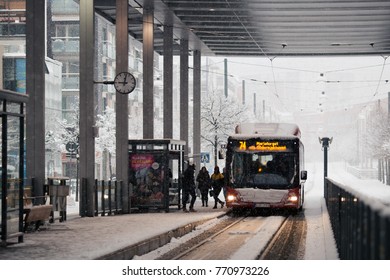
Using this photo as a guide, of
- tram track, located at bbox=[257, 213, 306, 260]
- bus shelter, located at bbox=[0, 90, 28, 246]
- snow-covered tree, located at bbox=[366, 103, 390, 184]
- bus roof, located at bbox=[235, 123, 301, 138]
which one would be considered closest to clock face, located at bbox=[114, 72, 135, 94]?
bus roof, located at bbox=[235, 123, 301, 138]

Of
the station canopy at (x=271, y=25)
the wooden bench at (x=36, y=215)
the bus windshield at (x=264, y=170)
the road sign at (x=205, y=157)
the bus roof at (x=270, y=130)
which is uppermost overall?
the station canopy at (x=271, y=25)

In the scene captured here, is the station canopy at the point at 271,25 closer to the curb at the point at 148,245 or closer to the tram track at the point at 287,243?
the tram track at the point at 287,243

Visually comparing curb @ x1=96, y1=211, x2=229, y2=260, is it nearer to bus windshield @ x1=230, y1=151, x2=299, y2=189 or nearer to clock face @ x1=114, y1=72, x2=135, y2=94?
clock face @ x1=114, y1=72, x2=135, y2=94

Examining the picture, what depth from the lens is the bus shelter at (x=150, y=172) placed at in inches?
1124

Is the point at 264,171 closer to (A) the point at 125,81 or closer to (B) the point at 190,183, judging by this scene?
(B) the point at 190,183

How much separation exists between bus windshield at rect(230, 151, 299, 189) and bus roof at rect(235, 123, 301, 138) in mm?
717

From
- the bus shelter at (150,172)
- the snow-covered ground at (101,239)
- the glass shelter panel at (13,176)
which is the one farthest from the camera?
the bus shelter at (150,172)

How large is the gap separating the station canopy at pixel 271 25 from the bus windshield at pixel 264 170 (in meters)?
8.51

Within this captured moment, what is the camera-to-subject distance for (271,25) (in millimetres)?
45031

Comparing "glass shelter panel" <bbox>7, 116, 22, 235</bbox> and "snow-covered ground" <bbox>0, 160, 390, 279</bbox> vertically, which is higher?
"glass shelter panel" <bbox>7, 116, 22, 235</bbox>

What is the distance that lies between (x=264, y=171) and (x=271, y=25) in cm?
1640

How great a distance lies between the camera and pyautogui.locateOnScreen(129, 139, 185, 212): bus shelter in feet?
93.7

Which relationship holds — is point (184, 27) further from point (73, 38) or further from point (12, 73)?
point (73, 38)

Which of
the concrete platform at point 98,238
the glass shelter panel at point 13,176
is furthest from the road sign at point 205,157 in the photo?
the glass shelter panel at point 13,176
